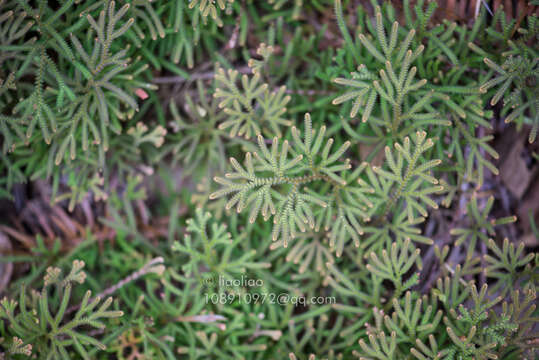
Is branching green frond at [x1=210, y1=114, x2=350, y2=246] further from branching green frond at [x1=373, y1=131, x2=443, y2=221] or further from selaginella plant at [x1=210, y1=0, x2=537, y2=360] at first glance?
branching green frond at [x1=373, y1=131, x2=443, y2=221]

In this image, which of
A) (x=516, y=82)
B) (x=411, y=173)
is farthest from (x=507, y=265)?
(x=516, y=82)

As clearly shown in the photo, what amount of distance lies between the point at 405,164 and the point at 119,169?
4.53 ft

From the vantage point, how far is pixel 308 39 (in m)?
2.03

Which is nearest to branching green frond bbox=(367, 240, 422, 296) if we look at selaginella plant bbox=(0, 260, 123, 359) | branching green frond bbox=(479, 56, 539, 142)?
branching green frond bbox=(479, 56, 539, 142)

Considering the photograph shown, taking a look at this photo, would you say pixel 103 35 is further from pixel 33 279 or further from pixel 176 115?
pixel 33 279

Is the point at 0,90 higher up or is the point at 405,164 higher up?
the point at 0,90

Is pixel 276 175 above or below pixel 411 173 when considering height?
above

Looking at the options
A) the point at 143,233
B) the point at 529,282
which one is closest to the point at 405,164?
the point at 529,282

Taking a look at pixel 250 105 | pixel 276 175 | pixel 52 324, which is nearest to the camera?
pixel 276 175

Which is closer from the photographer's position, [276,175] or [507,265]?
[276,175]

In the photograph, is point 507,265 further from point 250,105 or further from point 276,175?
point 250,105

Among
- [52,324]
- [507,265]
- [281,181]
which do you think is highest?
[281,181]

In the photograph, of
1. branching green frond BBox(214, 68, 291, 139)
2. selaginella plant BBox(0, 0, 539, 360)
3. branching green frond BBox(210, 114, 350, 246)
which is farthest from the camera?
branching green frond BBox(214, 68, 291, 139)

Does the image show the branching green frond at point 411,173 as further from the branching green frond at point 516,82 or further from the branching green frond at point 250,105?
the branching green frond at point 250,105
